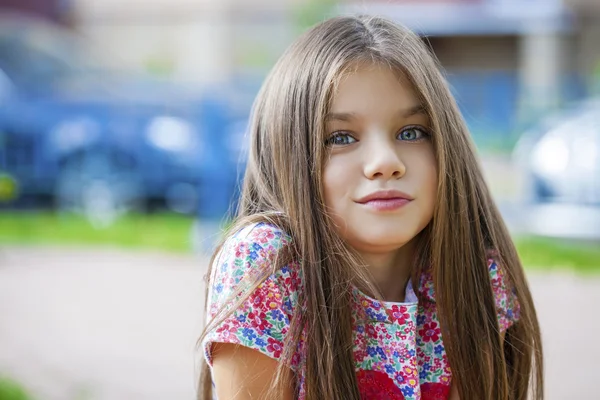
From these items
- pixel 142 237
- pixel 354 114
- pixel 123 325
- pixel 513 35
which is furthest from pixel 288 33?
pixel 354 114

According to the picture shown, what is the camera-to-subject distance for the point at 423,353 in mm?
1756

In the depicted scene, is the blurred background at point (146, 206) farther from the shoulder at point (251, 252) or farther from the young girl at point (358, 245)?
the shoulder at point (251, 252)

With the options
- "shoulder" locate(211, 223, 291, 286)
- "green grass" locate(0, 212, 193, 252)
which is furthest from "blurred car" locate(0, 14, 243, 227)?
"shoulder" locate(211, 223, 291, 286)

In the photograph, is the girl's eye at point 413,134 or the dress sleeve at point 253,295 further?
the girl's eye at point 413,134

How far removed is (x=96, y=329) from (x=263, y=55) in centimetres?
1227

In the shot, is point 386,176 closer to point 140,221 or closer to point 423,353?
point 423,353

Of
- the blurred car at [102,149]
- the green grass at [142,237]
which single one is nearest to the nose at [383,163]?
the green grass at [142,237]

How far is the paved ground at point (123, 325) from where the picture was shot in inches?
129

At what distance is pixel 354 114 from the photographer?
1.60 meters

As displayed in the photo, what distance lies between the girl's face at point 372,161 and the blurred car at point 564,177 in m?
4.82

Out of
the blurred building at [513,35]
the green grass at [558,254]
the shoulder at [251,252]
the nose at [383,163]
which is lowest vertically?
the green grass at [558,254]

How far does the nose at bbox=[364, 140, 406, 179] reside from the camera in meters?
1.55

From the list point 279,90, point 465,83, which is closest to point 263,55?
point 465,83

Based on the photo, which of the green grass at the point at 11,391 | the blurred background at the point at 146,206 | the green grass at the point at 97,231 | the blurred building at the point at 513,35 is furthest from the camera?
the blurred building at the point at 513,35
